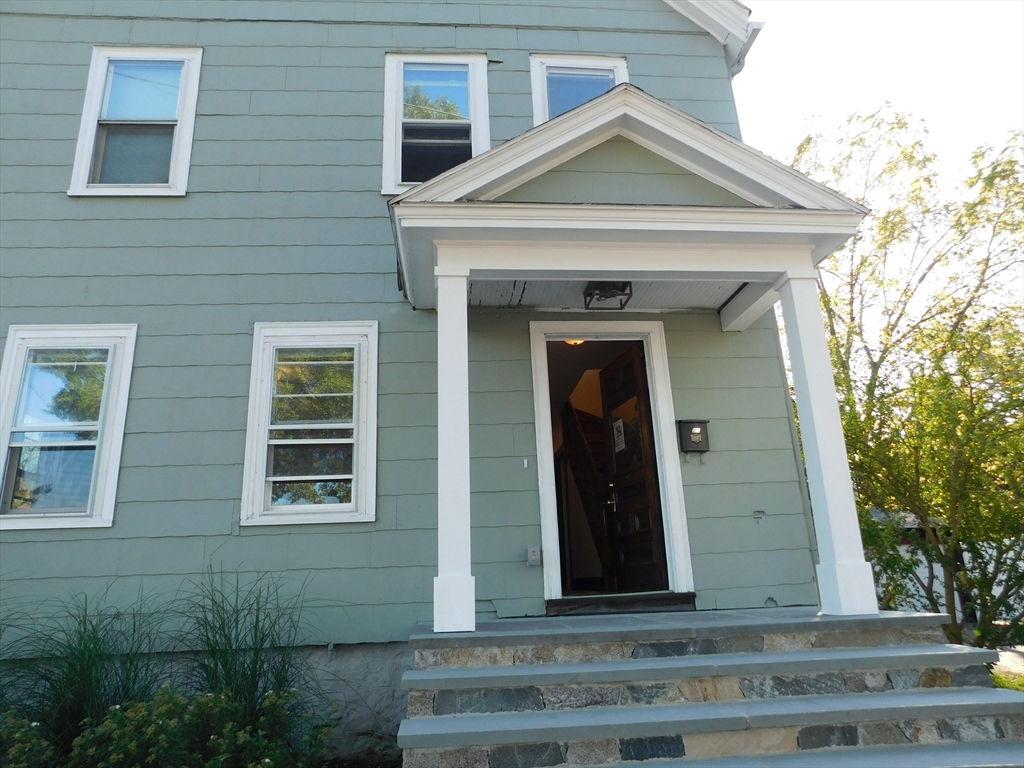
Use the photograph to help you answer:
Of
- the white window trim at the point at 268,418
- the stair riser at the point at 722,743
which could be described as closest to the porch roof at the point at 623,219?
the white window trim at the point at 268,418

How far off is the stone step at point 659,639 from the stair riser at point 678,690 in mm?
221

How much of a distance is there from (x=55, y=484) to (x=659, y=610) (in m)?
4.09

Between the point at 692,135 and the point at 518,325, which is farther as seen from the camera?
the point at 518,325

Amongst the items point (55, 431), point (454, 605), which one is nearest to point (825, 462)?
point (454, 605)

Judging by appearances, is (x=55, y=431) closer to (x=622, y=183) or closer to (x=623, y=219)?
(x=623, y=219)

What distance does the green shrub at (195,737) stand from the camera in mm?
2951

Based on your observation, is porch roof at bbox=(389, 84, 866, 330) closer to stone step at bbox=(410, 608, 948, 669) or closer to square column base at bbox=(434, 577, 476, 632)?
square column base at bbox=(434, 577, 476, 632)

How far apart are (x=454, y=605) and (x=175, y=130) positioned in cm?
441

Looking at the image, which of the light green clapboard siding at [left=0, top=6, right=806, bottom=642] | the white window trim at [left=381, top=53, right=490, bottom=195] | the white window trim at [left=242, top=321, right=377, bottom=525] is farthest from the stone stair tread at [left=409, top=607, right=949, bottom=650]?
the white window trim at [left=381, top=53, right=490, bottom=195]

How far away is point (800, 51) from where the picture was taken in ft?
→ 27.6

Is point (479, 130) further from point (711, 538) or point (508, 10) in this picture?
point (711, 538)

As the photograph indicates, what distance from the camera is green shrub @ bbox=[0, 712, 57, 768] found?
9.43 ft

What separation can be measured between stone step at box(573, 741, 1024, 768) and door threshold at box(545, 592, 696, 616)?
1.76 meters

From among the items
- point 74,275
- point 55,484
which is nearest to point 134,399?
point 55,484
